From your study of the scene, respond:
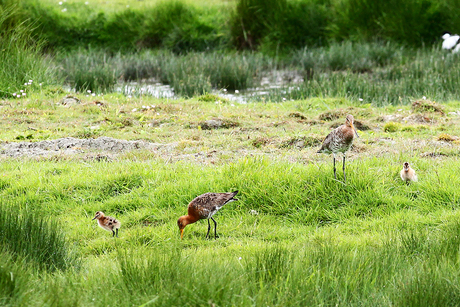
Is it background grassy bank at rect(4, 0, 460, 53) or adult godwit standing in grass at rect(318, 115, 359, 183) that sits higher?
adult godwit standing in grass at rect(318, 115, 359, 183)

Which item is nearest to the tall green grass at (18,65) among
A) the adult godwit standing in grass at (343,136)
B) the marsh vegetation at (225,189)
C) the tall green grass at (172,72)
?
the marsh vegetation at (225,189)

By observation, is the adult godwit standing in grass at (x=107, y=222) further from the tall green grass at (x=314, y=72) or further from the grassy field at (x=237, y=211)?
the tall green grass at (x=314, y=72)

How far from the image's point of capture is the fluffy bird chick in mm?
5590

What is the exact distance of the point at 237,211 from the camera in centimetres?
559

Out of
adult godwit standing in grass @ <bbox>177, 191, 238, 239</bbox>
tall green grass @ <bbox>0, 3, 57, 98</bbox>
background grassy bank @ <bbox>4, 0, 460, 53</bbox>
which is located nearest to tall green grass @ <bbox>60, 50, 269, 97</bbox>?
tall green grass @ <bbox>0, 3, 57, 98</bbox>

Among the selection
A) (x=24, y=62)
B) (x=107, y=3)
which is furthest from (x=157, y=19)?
(x=24, y=62)

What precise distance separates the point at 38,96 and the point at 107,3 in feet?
49.7

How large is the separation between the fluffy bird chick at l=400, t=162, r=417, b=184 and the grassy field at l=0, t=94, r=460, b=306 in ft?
0.33

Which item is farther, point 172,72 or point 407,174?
point 172,72

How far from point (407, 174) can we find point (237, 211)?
1829 millimetres

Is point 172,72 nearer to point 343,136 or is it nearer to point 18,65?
point 18,65

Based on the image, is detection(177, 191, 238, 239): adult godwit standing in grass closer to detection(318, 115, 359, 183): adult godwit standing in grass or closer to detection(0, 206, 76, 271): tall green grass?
detection(0, 206, 76, 271): tall green grass

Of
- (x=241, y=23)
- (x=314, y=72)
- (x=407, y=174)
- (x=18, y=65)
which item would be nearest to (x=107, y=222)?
(x=407, y=174)

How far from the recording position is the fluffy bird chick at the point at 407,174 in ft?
18.3
